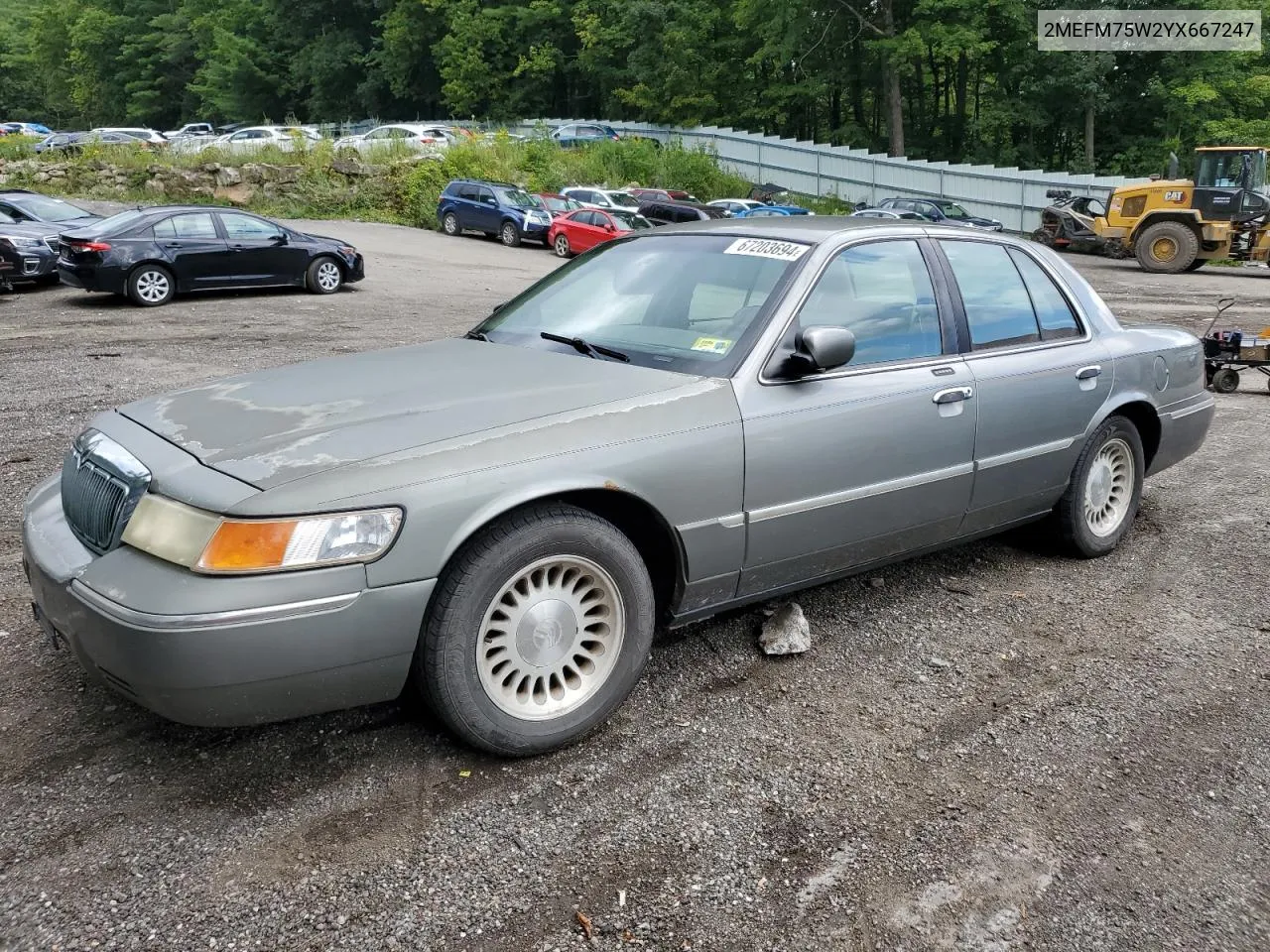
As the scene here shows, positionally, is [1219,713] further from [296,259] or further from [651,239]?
[296,259]

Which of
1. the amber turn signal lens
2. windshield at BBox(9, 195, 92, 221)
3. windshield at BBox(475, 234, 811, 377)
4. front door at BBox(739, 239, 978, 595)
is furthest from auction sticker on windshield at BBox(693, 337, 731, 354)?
windshield at BBox(9, 195, 92, 221)

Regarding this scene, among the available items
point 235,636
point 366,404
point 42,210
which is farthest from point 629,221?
point 235,636

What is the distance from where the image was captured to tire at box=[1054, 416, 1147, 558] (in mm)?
4684

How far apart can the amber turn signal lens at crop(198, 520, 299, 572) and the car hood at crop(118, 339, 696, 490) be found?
131 mm

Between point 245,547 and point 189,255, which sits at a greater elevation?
point 189,255

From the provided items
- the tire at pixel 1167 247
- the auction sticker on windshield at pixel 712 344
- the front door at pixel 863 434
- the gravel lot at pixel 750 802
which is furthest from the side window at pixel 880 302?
the tire at pixel 1167 247

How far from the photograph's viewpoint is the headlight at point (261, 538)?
257 centimetres

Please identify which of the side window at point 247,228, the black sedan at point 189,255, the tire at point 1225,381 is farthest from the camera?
the side window at point 247,228

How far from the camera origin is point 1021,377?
428 centimetres

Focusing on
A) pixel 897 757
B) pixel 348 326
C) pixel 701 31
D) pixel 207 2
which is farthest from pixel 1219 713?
pixel 207 2

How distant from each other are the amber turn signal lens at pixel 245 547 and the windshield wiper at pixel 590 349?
143 centimetres

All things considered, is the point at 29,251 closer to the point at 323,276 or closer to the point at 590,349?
the point at 323,276

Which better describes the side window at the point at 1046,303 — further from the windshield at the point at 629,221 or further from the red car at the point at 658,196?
the red car at the point at 658,196

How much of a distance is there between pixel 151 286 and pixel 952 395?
1283 cm
